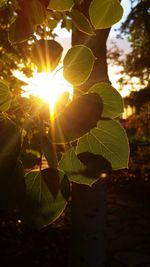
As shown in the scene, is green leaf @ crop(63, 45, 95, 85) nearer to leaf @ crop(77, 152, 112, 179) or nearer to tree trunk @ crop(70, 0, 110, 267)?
leaf @ crop(77, 152, 112, 179)

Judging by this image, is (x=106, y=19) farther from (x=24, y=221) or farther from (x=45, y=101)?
(x=24, y=221)

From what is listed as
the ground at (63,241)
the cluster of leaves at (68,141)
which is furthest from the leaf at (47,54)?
the ground at (63,241)

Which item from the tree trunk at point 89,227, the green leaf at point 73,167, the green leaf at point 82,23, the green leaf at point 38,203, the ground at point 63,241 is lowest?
the ground at point 63,241

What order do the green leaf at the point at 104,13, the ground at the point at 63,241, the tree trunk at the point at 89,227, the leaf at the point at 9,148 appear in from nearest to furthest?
the leaf at the point at 9,148, the green leaf at the point at 104,13, the tree trunk at the point at 89,227, the ground at the point at 63,241

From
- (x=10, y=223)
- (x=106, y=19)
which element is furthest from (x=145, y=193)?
(x=106, y=19)

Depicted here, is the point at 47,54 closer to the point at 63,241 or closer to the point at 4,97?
the point at 4,97

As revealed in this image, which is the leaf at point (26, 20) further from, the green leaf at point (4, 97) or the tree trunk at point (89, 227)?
the tree trunk at point (89, 227)

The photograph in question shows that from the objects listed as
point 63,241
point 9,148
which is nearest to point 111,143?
point 9,148

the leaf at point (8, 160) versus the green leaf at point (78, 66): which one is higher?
the green leaf at point (78, 66)
